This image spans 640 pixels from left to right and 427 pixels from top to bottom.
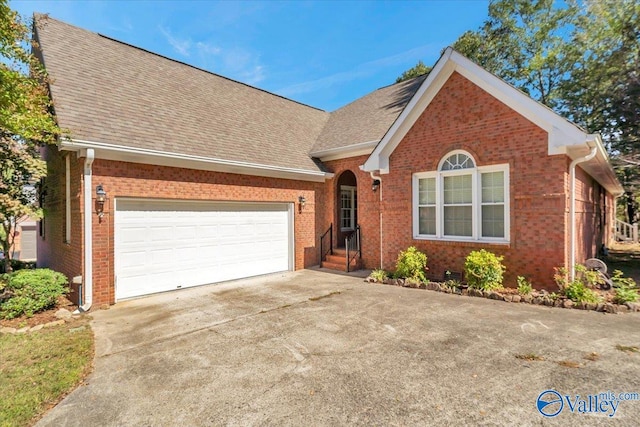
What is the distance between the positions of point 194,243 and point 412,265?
6239mm

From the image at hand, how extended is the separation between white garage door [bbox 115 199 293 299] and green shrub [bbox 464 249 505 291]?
19.9 feet

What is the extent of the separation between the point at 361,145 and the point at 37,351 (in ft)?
32.1

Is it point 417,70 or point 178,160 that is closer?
point 178,160

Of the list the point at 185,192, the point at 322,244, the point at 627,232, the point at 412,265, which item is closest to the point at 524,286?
the point at 412,265

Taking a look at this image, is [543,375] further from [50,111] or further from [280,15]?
[280,15]

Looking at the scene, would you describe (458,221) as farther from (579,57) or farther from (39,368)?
(579,57)

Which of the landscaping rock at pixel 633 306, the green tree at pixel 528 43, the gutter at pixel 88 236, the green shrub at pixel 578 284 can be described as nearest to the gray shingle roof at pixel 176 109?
the gutter at pixel 88 236

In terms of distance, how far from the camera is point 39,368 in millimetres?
4152

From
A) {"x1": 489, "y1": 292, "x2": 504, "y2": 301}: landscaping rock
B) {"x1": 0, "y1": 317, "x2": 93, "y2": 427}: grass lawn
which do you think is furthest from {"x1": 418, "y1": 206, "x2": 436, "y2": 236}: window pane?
{"x1": 0, "y1": 317, "x2": 93, "y2": 427}: grass lawn

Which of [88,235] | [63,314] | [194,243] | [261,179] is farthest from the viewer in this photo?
[261,179]

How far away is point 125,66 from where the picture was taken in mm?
10109

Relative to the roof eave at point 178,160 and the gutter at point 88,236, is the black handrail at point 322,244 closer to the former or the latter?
the roof eave at point 178,160

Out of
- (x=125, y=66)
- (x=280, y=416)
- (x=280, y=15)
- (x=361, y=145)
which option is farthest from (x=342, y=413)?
(x=280, y=15)

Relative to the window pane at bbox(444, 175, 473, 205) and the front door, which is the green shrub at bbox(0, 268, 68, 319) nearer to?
the front door
